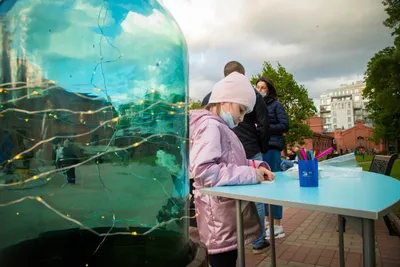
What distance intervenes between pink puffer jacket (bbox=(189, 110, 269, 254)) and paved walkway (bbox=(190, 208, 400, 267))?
1096mm

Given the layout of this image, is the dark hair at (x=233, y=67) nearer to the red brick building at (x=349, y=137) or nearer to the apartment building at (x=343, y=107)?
the red brick building at (x=349, y=137)

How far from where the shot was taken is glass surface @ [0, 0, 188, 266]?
127 centimetres

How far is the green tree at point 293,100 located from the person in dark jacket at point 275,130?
2145 centimetres

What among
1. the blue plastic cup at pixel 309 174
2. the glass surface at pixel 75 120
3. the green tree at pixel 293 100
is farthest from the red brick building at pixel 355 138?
the glass surface at pixel 75 120

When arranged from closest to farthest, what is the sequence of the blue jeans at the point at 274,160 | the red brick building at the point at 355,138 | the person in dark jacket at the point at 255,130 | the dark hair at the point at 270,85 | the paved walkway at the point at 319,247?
the paved walkway at the point at 319,247 → the person in dark jacket at the point at 255,130 → the blue jeans at the point at 274,160 → the dark hair at the point at 270,85 → the red brick building at the point at 355,138

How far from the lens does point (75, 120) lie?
128 cm

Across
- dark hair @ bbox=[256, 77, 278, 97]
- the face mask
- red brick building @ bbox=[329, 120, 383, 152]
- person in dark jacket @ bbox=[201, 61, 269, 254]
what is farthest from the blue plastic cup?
red brick building @ bbox=[329, 120, 383, 152]

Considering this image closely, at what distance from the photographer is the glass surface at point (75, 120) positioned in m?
1.27

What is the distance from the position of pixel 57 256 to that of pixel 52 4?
112cm

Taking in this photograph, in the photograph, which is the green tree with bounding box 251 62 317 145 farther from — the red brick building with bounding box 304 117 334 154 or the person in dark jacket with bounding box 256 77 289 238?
the red brick building with bounding box 304 117 334 154

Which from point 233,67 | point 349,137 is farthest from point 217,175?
point 349,137

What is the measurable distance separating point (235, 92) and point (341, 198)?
3.15ft

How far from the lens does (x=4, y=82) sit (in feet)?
4.32

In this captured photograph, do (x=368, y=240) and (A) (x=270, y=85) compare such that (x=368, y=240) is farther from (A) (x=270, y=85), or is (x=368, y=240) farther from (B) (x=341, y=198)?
(A) (x=270, y=85)
